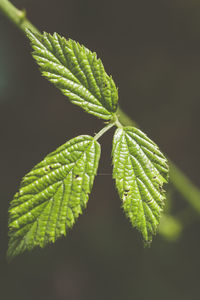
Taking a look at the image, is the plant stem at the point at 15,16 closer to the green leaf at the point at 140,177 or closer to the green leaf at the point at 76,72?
the green leaf at the point at 76,72

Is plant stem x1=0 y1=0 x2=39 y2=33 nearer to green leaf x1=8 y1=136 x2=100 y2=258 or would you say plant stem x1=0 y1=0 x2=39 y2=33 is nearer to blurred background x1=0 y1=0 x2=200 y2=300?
green leaf x1=8 y1=136 x2=100 y2=258

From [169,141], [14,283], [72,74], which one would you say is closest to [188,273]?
[169,141]

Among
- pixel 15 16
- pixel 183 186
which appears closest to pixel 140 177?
pixel 183 186

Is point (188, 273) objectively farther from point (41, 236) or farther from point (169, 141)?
point (41, 236)

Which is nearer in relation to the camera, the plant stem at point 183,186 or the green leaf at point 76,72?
the green leaf at point 76,72

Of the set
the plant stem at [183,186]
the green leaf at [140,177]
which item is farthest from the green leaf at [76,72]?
the plant stem at [183,186]

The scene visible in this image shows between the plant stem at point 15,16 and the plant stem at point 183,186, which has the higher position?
the plant stem at point 15,16

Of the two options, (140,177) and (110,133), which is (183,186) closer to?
(140,177)

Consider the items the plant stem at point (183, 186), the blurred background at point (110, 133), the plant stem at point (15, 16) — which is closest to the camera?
the plant stem at point (15, 16)
